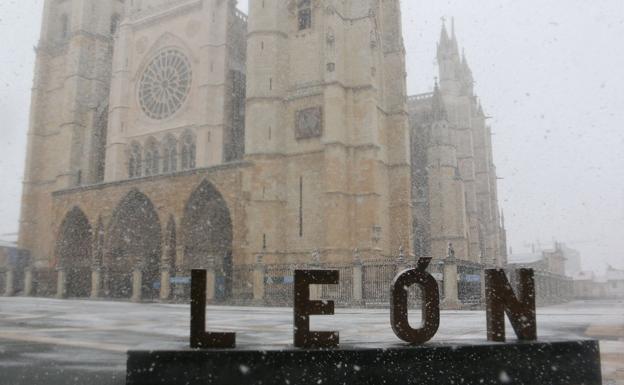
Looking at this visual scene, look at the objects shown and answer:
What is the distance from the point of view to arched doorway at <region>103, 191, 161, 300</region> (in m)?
31.7

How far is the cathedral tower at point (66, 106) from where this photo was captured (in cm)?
3975

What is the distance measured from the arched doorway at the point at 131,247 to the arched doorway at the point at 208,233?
2.75m

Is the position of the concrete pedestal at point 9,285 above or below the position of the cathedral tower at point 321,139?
below

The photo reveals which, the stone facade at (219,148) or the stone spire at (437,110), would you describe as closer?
the stone facade at (219,148)

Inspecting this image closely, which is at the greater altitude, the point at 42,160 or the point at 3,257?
the point at 42,160

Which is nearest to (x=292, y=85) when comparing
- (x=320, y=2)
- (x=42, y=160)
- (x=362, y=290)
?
(x=320, y=2)

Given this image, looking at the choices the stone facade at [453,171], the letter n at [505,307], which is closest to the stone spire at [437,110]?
the stone facade at [453,171]

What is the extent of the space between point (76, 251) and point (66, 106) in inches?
440

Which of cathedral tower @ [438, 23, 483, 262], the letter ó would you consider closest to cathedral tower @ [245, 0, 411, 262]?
cathedral tower @ [438, 23, 483, 262]

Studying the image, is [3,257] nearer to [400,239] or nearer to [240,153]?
[240,153]

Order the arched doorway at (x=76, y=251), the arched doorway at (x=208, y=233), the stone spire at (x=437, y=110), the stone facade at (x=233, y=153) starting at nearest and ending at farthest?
the stone facade at (x=233, y=153), the arched doorway at (x=208, y=233), the arched doorway at (x=76, y=251), the stone spire at (x=437, y=110)

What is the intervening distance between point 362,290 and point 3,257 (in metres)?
32.5

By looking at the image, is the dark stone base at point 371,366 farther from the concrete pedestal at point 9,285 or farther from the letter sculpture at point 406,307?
the concrete pedestal at point 9,285

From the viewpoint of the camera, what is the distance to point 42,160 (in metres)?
42.2
